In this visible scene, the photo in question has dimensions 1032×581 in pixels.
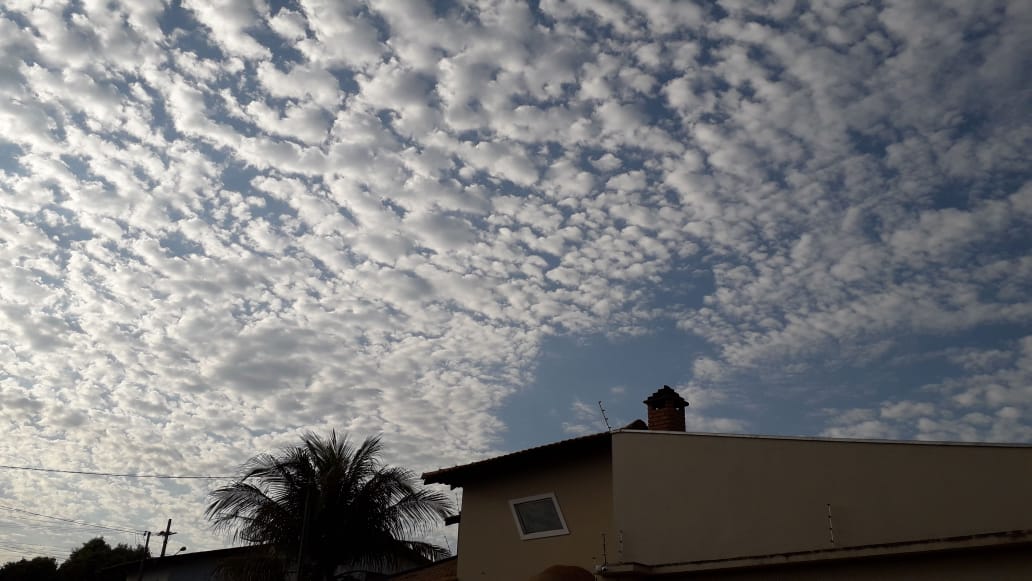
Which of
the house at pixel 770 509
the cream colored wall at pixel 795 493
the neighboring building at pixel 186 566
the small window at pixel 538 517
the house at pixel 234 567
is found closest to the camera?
the house at pixel 770 509

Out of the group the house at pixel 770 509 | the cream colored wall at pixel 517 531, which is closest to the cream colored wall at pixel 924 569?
the house at pixel 770 509

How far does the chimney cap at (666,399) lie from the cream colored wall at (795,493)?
11.7 ft

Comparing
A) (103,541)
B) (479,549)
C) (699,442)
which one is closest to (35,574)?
(103,541)

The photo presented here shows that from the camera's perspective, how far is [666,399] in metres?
18.9

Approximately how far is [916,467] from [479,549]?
10.2 m

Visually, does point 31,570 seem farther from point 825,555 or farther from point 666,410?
point 825,555

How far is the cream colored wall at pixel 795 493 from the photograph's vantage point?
11617 mm

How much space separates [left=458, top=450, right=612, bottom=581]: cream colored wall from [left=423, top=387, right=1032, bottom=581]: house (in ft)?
0.12

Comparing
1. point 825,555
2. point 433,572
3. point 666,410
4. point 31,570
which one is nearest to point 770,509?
point 825,555

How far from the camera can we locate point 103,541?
2078 inches

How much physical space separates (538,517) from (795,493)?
6.56m

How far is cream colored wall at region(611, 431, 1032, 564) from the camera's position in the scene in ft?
38.1

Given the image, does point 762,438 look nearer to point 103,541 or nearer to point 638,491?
point 638,491

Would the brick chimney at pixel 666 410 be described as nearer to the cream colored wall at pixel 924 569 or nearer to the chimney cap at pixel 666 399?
the chimney cap at pixel 666 399
